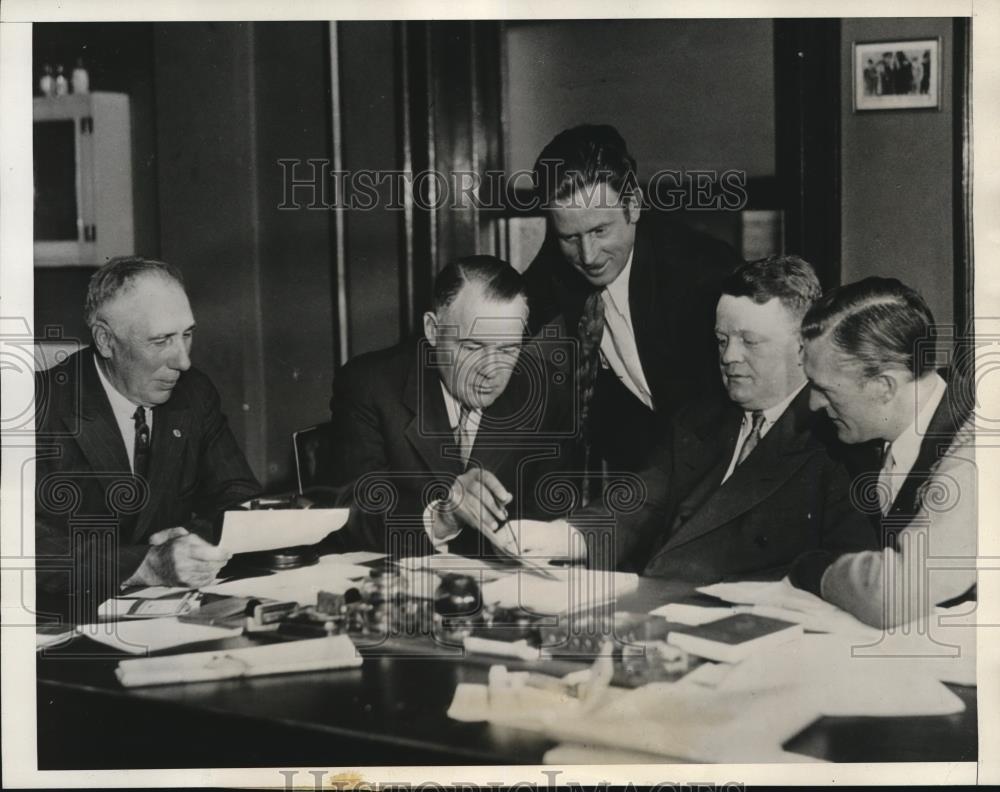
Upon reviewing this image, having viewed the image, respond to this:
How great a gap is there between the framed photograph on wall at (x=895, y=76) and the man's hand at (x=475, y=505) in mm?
1444

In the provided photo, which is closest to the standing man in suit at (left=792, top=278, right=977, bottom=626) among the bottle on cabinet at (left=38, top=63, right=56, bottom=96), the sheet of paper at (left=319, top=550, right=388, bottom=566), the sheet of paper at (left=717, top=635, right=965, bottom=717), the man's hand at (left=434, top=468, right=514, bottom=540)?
the sheet of paper at (left=717, top=635, right=965, bottom=717)

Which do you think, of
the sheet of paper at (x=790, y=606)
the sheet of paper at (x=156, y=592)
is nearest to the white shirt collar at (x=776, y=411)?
the sheet of paper at (x=790, y=606)

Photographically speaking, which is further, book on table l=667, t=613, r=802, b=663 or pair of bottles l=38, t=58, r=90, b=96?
pair of bottles l=38, t=58, r=90, b=96

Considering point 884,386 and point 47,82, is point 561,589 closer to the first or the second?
point 884,386

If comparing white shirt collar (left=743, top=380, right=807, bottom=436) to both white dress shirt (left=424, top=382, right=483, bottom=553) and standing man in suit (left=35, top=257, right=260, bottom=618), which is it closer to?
white dress shirt (left=424, top=382, right=483, bottom=553)

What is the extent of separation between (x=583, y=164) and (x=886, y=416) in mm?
1082

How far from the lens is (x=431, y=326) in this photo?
123 inches

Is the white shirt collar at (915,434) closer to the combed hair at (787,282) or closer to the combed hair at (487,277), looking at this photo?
the combed hair at (787,282)

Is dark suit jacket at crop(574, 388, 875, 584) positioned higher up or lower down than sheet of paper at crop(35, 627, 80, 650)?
higher up

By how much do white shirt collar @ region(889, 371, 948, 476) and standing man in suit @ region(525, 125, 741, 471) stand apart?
0.54 meters

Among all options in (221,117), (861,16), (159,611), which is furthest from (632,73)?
(159,611)

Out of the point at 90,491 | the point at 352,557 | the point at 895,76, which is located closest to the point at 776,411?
the point at 895,76

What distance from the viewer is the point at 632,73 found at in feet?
10.0

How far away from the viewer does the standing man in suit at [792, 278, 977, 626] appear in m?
3.04
